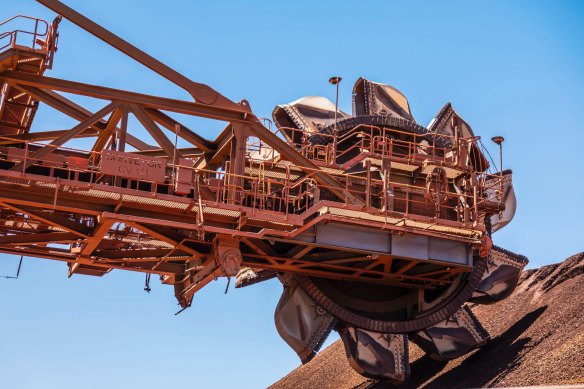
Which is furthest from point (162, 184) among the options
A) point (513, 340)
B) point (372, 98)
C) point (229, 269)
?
point (513, 340)

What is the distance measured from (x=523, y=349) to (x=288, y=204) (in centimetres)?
663

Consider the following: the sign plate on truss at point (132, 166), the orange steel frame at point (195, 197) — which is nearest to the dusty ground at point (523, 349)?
the orange steel frame at point (195, 197)

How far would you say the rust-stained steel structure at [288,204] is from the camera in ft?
77.7

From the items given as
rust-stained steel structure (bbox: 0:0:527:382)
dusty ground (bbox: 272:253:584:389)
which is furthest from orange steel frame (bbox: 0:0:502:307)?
dusty ground (bbox: 272:253:584:389)

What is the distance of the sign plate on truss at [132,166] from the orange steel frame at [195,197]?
0.87 ft

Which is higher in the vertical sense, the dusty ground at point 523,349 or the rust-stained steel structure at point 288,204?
the rust-stained steel structure at point 288,204

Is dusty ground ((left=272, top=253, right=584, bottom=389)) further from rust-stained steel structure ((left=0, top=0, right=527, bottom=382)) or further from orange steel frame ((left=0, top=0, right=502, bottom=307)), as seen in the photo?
orange steel frame ((left=0, top=0, right=502, bottom=307))

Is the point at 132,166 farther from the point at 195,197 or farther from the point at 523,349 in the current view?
the point at 523,349

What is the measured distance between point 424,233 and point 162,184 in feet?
20.4

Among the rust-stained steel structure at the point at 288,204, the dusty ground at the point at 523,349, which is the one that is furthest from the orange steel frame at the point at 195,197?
the dusty ground at the point at 523,349

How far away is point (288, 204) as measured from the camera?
26.1 metres

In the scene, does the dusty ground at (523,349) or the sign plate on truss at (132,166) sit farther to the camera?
the dusty ground at (523,349)

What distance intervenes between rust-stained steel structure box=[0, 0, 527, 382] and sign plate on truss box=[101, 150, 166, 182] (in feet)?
0.10

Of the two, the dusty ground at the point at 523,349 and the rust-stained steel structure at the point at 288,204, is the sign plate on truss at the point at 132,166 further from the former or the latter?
the dusty ground at the point at 523,349
